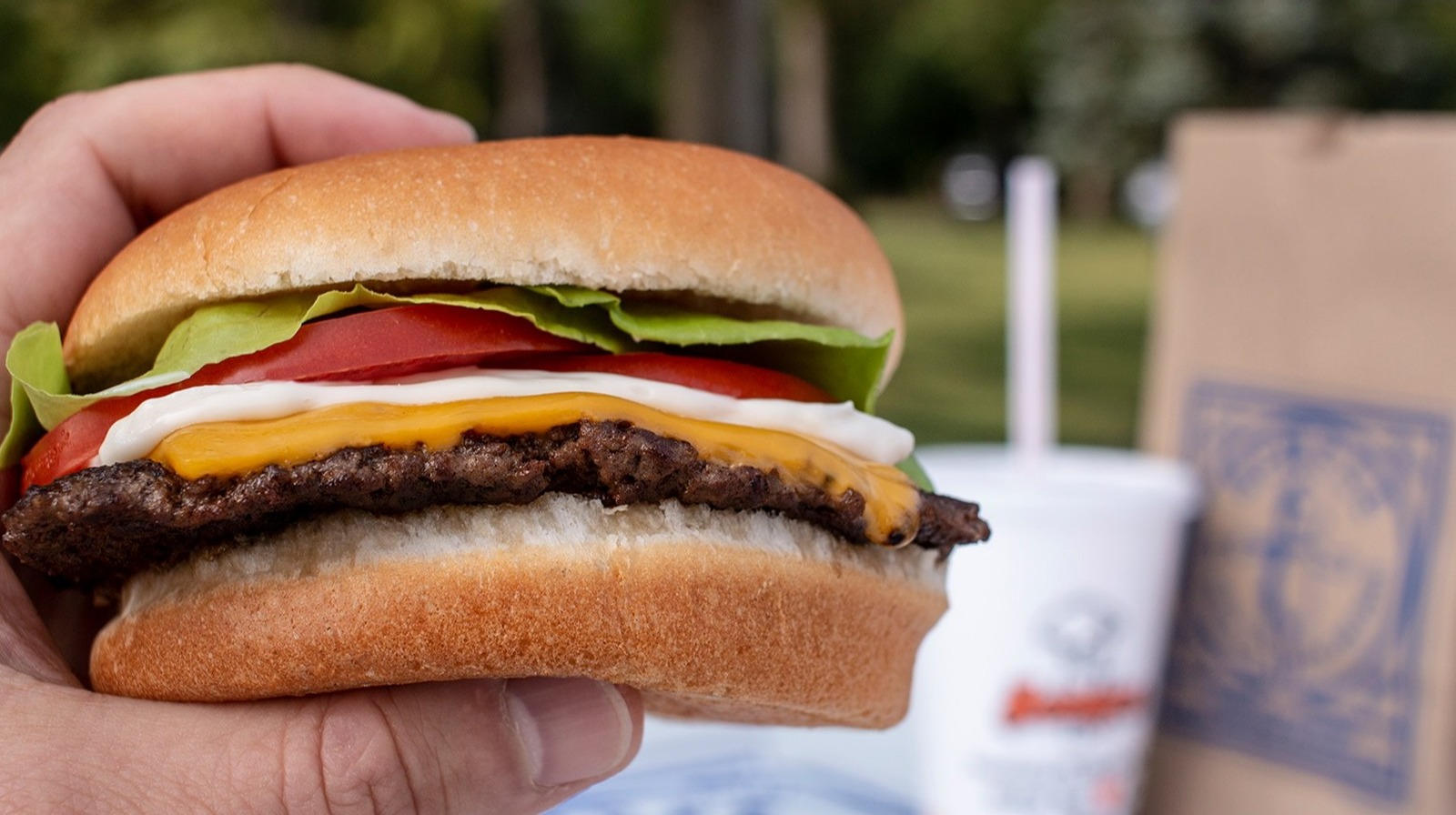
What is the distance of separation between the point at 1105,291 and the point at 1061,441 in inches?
148

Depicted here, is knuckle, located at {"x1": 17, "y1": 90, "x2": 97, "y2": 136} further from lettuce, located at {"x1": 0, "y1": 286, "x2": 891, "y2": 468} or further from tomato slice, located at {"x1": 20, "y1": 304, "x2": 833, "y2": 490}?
tomato slice, located at {"x1": 20, "y1": 304, "x2": 833, "y2": 490}

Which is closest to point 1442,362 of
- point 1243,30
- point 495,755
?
point 495,755

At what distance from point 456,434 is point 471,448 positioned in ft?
0.07

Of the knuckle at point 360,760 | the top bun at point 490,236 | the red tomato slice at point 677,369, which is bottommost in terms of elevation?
the knuckle at point 360,760

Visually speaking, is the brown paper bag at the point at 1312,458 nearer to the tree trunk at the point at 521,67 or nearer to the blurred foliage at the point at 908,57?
the blurred foliage at the point at 908,57

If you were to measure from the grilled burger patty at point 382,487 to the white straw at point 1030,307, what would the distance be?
4.72ft

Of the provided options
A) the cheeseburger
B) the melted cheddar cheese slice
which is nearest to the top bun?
the cheeseburger

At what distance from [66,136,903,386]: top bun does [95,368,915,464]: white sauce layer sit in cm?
10

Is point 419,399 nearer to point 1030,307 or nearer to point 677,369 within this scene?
point 677,369

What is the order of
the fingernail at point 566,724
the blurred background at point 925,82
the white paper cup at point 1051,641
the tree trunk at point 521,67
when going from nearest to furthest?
1. the fingernail at point 566,724
2. the white paper cup at point 1051,641
3. the blurred background at point 925,82
4. the tree trunk at point 521,67

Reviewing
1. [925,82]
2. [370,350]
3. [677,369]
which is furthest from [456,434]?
[925,82]

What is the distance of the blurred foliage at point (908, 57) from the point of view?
6535 millimetres

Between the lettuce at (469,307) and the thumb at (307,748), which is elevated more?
the lettuce at (469,307)

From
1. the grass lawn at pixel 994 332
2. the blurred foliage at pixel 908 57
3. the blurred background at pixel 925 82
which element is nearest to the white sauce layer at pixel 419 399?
the blurred background at pixel 925 82
